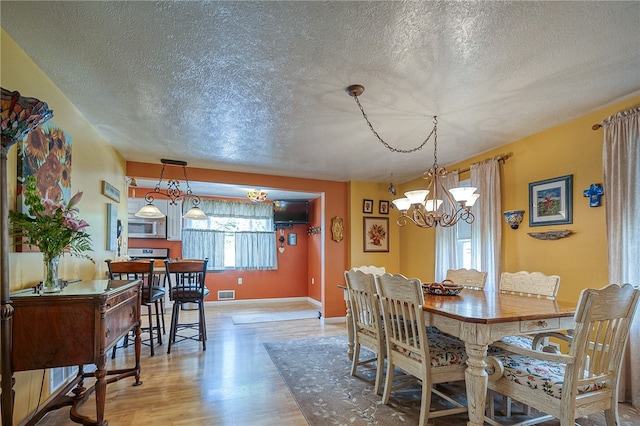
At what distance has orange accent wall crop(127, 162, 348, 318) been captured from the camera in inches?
188

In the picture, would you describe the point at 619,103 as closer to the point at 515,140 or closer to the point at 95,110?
the point at 515,140

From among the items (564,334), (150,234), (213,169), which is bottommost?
(564,334)

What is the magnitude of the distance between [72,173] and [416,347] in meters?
3.04

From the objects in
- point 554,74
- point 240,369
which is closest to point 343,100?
point 554,74

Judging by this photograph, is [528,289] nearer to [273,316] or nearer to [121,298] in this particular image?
[121,298]

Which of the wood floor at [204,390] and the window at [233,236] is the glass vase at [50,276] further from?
the window at [233,236]

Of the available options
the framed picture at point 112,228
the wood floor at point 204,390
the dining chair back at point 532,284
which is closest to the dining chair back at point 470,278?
the dining chair back at point 532,284

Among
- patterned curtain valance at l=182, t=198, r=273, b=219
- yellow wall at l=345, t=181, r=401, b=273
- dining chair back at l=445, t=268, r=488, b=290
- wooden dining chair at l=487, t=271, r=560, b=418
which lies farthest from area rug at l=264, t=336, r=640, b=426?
patterned curtain valance at l=182, t=198, r=273, b=219

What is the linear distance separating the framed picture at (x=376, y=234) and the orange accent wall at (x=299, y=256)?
371 mm

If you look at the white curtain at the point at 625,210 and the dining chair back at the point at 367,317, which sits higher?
the white curtain at the point at 625,210

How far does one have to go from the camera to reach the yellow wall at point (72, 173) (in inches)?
73.2

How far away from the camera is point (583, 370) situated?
1736mm

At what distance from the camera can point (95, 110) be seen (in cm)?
274

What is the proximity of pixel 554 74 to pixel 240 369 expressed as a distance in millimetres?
3612
